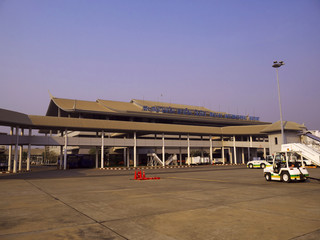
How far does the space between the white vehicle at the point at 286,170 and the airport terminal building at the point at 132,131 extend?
114ft

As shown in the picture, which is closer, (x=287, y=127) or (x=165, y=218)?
(x=165, y=218)

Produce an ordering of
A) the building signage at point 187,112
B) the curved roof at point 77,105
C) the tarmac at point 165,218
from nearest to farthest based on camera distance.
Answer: the tarmac at point 165,218 → the curved roof at point 77,105 → the building signage at point 187,112

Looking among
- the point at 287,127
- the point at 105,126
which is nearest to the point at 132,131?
the point at 105,126

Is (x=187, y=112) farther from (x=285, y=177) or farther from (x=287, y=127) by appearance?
(x=285, y=177)

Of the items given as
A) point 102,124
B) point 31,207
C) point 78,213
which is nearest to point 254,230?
point 78,213

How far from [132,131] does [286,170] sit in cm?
3977

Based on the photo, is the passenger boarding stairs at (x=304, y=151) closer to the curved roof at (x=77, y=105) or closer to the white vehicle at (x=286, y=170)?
the white vehicle at (x=286, y=170)

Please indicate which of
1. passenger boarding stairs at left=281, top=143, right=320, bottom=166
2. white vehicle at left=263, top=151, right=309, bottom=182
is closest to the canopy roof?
white vehicle at left=263, top=151, right=309, bottom=182

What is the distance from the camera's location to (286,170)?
62.8ft

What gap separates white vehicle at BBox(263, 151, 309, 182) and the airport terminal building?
114 ft

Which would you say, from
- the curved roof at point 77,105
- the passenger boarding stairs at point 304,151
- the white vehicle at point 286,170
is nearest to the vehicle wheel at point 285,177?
the white vehicle at point 286,170

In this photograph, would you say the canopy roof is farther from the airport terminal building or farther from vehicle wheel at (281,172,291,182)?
vehicle wheel at (281,172,291,182)

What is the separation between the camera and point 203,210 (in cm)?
958

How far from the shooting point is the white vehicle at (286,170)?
18984 mm
